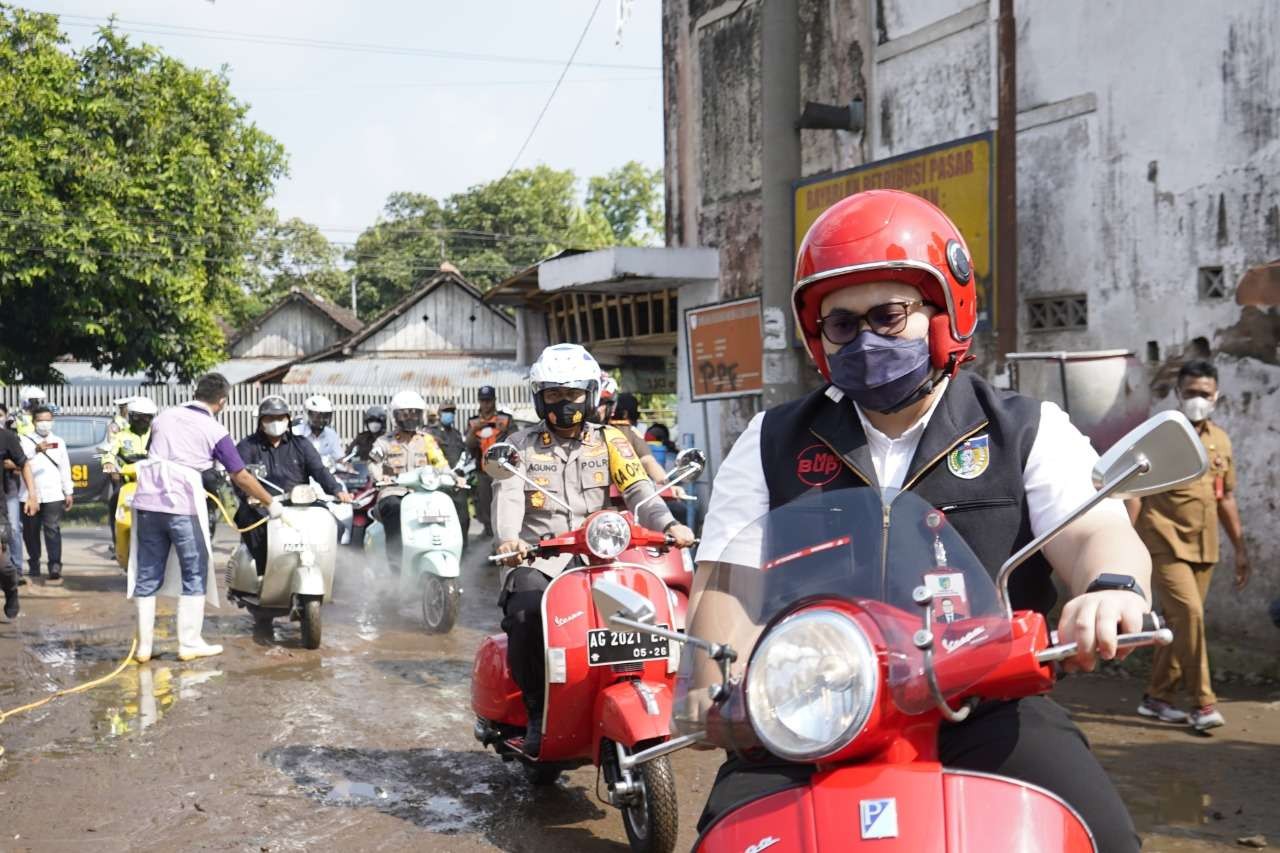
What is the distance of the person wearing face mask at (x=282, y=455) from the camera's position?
1048 cm

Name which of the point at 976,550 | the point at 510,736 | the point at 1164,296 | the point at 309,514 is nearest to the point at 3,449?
the point at 309,514

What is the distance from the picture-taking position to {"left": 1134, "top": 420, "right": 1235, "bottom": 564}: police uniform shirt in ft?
23.1

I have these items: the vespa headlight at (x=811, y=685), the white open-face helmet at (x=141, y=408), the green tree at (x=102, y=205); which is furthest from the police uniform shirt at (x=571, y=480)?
the green tree at (x=102, y=205)

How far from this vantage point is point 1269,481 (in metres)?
8.05

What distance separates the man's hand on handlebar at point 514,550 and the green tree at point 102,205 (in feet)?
65.6

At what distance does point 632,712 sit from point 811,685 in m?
3.13

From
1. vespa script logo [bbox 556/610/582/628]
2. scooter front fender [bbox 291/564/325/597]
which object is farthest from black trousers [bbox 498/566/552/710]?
scooter front fender [bbox 291/564/325/597]

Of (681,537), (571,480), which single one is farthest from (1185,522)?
(571,480)

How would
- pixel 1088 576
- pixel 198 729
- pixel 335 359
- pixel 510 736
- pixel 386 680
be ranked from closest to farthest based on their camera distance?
pixel 1088 576, pixel 510 736, pixel 198 729, pixel 386 680, pixel 335 359

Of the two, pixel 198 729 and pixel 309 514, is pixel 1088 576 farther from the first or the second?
pixel 309 514

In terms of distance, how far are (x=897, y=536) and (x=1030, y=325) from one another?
8.03 metres

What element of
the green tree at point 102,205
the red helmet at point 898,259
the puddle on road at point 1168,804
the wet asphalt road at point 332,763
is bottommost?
the puddle on road at point 1168,804

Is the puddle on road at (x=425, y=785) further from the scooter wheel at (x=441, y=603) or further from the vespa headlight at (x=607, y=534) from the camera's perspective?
the scooter wheel at (x=441, y=603)

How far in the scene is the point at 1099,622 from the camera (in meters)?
2.05
